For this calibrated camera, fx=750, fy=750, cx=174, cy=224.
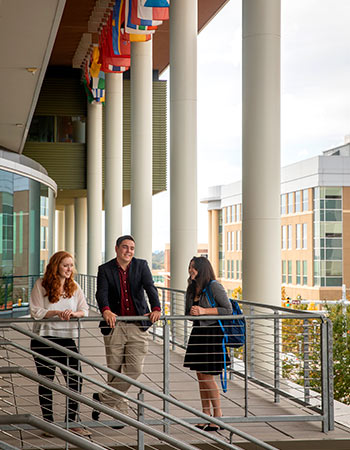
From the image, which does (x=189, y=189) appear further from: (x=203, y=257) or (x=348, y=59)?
(x=348, y=59)

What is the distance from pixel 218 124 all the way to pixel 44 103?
93900mm

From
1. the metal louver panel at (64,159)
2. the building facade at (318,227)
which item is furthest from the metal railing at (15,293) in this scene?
the building facade at (318,227)

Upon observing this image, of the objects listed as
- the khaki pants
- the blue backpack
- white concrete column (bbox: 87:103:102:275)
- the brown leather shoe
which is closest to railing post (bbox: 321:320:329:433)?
the blue backpack

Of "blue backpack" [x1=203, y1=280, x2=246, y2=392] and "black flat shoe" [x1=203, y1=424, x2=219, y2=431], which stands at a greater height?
"blue backpack" [x1=203, y1=280, x2=246, y2=392]

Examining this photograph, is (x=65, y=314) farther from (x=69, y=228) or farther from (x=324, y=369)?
(x=69, y=228)

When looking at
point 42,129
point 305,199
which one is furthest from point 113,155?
point 305,199

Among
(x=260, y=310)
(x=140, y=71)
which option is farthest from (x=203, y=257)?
(x=140, y=71)

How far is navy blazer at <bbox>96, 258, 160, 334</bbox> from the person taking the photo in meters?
7.50

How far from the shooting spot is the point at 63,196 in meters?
39.5

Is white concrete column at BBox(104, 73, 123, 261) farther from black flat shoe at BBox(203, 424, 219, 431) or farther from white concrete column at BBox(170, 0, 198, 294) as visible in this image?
black flat shoe at BBox(203, 424, 219, 431)

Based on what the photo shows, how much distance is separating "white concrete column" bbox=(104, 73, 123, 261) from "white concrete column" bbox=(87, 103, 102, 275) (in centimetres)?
357

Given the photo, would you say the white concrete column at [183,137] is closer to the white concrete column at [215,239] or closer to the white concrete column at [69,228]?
the white concrete column at [69,228]

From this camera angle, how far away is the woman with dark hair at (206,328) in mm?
7465

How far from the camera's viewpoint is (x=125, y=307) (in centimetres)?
763
